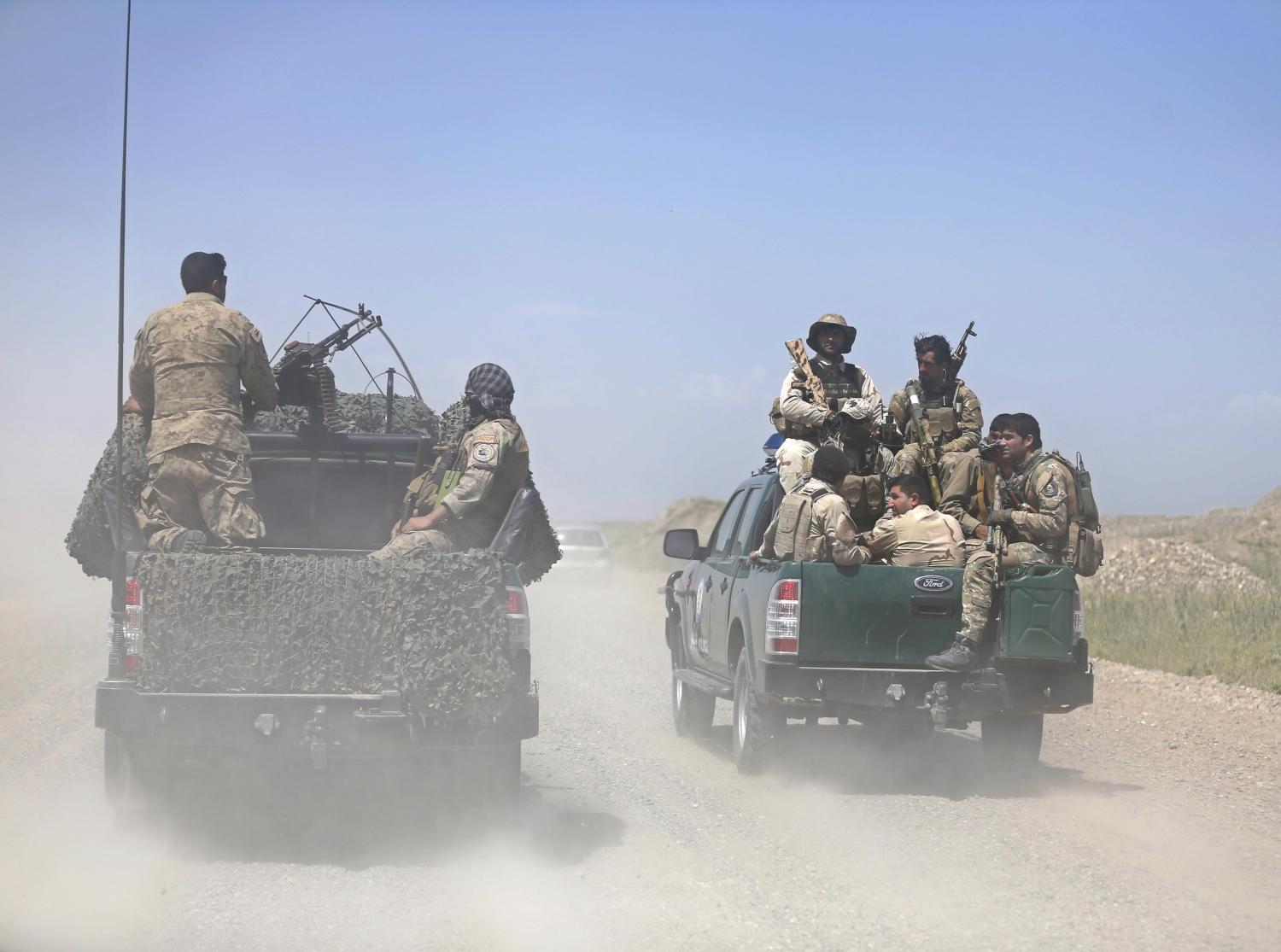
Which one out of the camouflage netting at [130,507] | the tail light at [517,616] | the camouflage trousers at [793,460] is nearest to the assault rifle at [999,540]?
the camouflage trousers at [793,460]

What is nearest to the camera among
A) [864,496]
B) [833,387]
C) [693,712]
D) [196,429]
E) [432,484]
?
[196,429]

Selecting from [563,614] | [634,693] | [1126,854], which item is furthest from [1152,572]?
[1126,854]

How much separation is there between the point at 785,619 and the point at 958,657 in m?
1.05

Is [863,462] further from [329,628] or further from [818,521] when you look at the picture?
[329,628]

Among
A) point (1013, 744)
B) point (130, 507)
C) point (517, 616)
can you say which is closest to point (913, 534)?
point (1013, 744)

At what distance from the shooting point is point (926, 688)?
9070 millimetres

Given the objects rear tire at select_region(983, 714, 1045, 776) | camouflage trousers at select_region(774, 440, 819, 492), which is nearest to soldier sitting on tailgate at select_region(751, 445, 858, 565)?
camouflage trousers at select_region(774, 440, 819, 492)

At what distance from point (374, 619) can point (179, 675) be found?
887 millimetres

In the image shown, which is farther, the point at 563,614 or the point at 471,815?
the point at 563,614

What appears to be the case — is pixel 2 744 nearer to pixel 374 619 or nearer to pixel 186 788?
pixel 186 788

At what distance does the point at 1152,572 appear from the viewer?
1110 inches

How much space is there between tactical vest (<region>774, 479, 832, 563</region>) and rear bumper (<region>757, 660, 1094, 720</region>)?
0.74 m

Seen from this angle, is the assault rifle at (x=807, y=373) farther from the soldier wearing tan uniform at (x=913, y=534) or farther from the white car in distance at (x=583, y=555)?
the white car in distance at (x=583, y=555)

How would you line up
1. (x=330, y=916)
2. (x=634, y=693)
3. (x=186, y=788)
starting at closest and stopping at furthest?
(x=330, y=916) < (x=186, y=788) < (x=634, y=693)
